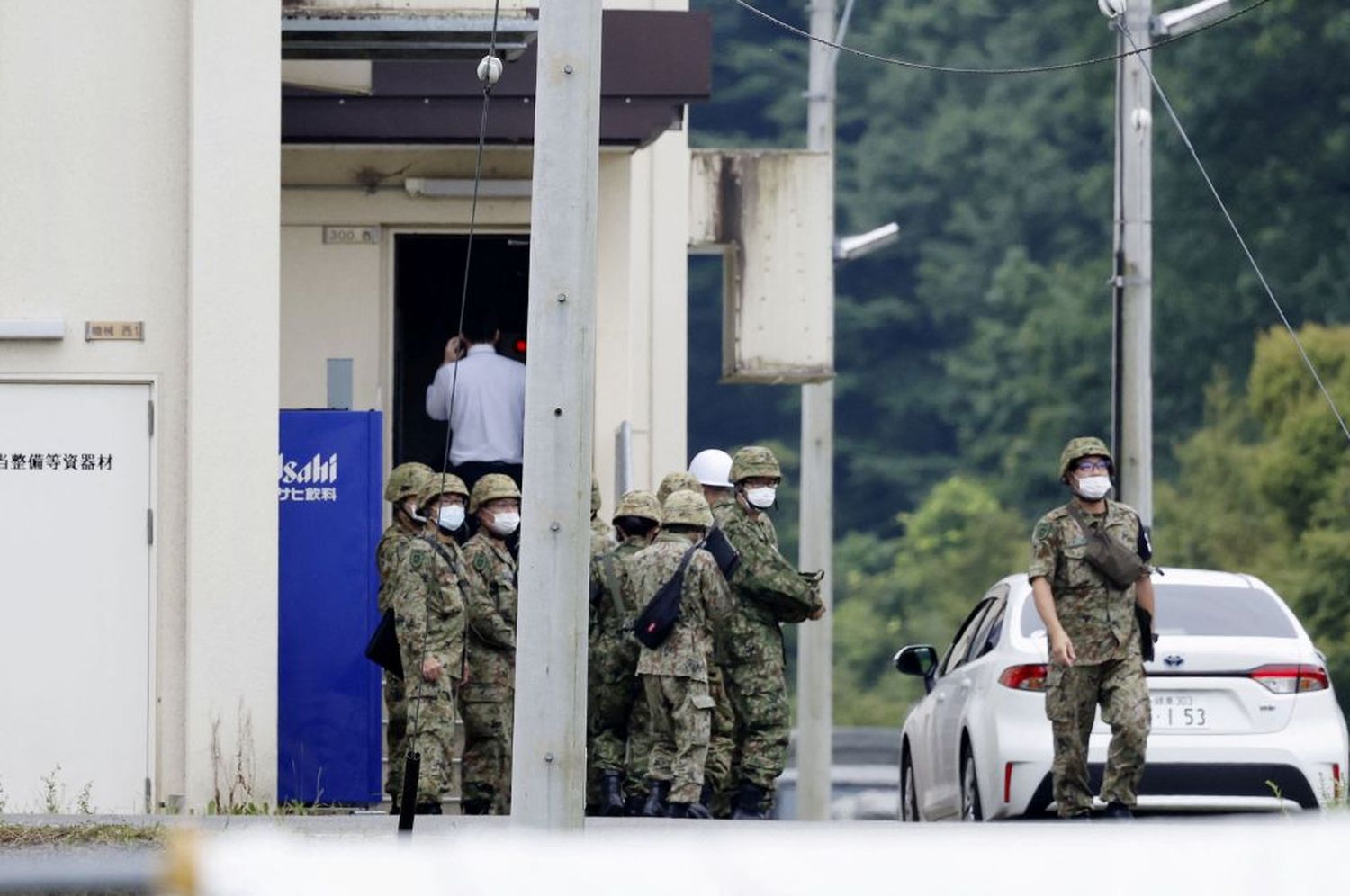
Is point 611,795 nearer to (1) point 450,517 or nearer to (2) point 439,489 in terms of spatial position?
(1) point 450,517

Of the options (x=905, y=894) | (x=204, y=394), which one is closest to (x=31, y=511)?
(x=204, y=394)

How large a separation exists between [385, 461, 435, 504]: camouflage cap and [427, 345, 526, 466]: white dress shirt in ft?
5.46

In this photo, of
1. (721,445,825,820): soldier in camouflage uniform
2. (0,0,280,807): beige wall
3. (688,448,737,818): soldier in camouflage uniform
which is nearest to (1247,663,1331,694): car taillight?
(721,445,825,820): soldier in camouflage uniform

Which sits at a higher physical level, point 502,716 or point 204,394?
point 204,394

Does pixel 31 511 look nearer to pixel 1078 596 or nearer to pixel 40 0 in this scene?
pixel 40 0

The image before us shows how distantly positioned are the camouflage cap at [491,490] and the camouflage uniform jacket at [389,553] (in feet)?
1.25

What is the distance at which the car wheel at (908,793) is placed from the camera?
16.2 m

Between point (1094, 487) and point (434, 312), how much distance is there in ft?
24.9

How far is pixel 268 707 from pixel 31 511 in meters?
1.53

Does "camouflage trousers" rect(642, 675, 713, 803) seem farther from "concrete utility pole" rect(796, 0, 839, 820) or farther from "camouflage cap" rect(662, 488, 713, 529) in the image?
"concrete utility pole" rect(796, 0, 839, 820)

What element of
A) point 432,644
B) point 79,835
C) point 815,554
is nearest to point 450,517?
point 432,644

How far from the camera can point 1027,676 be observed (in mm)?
13688

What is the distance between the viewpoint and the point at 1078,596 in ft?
44.4

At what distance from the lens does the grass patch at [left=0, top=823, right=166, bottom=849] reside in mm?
12336
